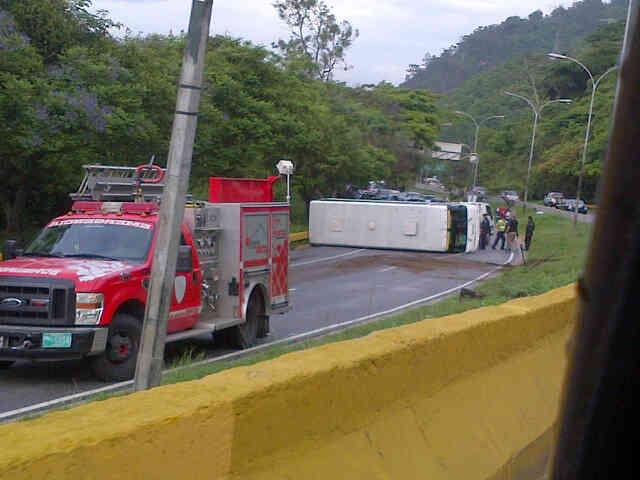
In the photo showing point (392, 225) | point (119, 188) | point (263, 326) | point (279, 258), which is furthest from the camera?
point (392, 225)

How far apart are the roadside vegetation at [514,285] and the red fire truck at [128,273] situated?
0.84m

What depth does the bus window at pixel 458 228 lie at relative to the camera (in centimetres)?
4062

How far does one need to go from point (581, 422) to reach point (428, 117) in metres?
82.9

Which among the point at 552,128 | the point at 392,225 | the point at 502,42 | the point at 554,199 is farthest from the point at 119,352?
the point at 502,42

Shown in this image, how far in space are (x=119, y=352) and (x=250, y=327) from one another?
3644 millimetres

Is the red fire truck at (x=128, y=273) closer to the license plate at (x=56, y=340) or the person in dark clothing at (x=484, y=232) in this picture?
the license plate at (x=56, y=340)

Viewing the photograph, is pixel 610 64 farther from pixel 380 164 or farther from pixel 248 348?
pixel 248 348

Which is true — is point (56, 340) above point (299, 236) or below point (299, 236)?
above

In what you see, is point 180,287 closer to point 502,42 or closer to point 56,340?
point 56,340

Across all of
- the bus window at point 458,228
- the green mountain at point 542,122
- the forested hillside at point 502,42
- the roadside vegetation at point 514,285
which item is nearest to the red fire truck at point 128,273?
the roadside vegetation at point 514,285

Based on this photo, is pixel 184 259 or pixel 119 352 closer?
pixel 119 352

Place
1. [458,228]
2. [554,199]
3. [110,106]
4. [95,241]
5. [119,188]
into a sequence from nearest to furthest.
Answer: [95,241], [119,188], [110,106], [458,228], [554,199]

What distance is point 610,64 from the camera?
260 ft

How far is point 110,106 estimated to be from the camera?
23.3 metres
